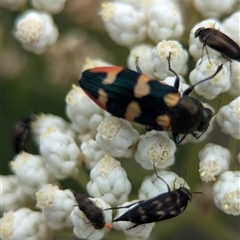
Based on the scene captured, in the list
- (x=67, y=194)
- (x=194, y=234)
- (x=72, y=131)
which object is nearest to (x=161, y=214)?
(x=67, y=194)

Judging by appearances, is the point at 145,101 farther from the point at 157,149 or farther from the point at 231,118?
the point at 231,118

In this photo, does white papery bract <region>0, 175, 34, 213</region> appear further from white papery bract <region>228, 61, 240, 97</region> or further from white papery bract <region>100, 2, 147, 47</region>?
white papery bract <region>228, 61, 240, 97</region>

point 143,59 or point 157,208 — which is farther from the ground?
point 143,59

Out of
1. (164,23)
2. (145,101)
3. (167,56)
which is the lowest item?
(145,101)

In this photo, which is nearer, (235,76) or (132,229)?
(132,229)

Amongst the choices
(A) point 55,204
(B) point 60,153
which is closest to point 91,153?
(B) point 60,153

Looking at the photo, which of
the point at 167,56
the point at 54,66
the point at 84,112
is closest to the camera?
the point at 167,56

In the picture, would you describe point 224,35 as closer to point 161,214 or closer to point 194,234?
point 161,214
